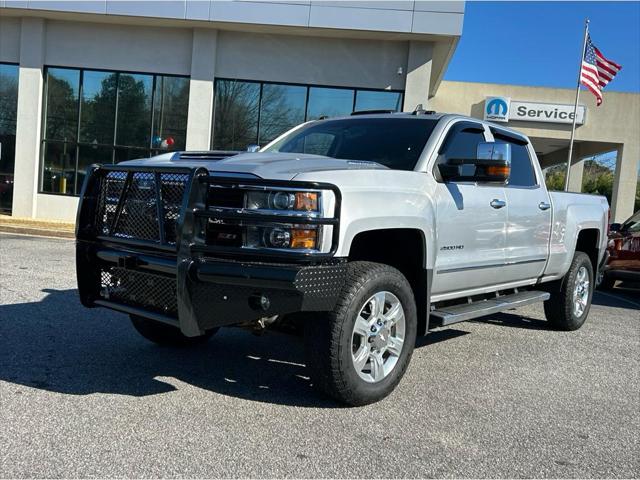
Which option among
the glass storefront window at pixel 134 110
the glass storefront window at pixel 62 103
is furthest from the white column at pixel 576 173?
the glass storefront window at pixel 62 103

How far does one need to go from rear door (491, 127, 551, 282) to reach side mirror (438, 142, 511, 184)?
3.02 feet

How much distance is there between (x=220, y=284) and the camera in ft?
10.8

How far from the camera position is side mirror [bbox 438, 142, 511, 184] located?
4.20 meters

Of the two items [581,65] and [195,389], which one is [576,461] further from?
[581,65]

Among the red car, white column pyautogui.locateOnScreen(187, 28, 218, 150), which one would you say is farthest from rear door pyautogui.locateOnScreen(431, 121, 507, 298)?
white column pyautogui.locateOnScreen(187, 28, 218, 150)

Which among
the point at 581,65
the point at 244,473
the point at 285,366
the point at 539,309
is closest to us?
the point at 244,473

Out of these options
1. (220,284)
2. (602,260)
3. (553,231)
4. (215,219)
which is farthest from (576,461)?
(602,260)

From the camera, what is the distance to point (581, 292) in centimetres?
683

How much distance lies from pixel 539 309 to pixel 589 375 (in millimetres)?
3279

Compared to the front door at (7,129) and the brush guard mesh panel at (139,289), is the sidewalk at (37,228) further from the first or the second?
the brush guard mesh panel at (139,289)

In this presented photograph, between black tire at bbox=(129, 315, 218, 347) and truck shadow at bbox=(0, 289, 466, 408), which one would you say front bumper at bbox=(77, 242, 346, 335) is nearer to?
truck shadow at bbox=(0, 289, 466, 408)

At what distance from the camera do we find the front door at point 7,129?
17.8 metres

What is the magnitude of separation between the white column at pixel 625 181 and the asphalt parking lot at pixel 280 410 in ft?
63.9

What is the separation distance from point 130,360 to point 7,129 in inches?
649
